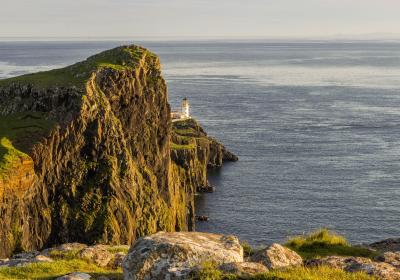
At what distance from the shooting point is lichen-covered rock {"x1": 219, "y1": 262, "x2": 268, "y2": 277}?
1561 centimetres

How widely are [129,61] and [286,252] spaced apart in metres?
71.1

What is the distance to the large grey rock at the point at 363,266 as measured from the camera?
16.1 m

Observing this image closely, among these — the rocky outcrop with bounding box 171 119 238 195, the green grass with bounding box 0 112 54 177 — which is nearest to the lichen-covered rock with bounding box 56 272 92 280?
the green grass with bounding box 0 112 54 177

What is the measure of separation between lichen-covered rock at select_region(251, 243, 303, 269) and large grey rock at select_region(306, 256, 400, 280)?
1.69 ft

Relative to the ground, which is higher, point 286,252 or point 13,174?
point 286,252

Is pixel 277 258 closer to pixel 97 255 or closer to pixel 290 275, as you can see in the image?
pixel 290 275

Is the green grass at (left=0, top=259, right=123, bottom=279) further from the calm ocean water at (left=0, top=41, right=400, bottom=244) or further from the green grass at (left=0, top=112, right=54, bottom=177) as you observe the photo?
the calm ocean water at (left=0, top=41, right=400, bottom=244)

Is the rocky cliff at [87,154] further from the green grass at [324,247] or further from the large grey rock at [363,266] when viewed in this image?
the large grey rock at [363,266]

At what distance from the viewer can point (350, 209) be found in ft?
321

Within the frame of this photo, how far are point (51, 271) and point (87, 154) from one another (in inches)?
2234

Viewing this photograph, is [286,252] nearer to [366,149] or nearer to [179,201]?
[179,201]

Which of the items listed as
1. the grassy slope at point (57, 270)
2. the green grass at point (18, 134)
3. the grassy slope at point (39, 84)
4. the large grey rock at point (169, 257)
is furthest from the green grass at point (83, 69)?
the large grey rock at point (169, 257)

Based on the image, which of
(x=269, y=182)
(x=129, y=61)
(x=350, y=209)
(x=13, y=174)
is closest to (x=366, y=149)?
(x=269, y=182)

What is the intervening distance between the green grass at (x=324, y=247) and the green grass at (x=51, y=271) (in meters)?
8.88
